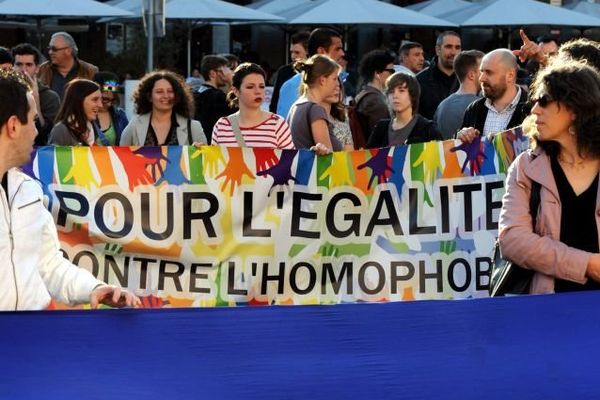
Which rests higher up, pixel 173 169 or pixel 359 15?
pixel 359 15

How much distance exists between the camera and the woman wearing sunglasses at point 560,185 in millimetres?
4723

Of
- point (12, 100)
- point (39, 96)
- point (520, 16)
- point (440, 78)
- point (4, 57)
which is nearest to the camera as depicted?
point (12, 100)

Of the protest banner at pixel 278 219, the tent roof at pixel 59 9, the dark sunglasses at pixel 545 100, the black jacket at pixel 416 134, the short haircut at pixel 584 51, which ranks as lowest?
the protest banner at pixel 278 219

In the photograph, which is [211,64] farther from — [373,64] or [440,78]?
[373,64]

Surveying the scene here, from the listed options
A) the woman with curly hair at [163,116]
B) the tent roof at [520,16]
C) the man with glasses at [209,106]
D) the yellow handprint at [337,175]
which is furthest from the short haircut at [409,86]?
the tent roof at [520,16]

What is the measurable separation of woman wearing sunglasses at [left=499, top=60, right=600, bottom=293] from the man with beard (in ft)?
23.8

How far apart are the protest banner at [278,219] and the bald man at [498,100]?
1.94 ft

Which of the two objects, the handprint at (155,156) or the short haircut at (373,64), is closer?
the handprint at (155,156)

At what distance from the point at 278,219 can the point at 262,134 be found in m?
0.90

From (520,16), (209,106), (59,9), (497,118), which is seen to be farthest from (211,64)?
(520,16)

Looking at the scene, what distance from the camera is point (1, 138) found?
4.04 meters

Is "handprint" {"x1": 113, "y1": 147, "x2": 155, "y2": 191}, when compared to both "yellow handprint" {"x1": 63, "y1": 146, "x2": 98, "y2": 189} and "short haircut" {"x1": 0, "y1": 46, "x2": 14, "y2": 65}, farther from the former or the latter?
"short haircut" {"x1": 0, "y1": 46, "x2": 14, "y2": 65}

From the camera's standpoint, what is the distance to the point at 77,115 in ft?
30.7

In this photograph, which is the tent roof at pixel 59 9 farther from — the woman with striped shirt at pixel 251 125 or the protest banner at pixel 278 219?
the protest banner at pixel 278 219
